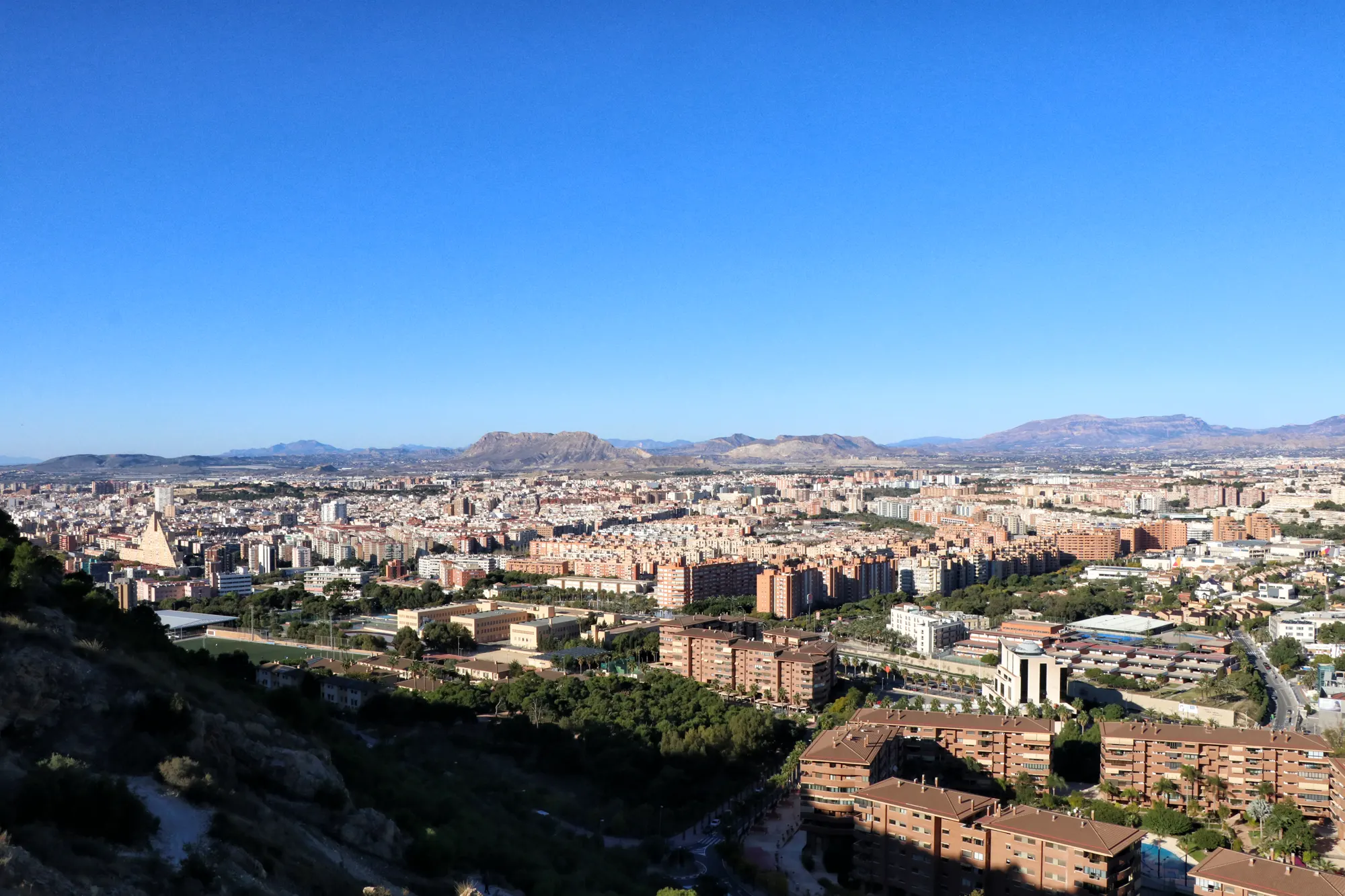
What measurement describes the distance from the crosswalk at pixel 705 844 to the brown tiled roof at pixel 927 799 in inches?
45.6

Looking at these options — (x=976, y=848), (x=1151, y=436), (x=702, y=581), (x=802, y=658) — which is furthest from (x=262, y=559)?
(x=1151, y=436)

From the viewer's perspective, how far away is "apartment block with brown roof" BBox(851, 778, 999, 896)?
7.00 metres

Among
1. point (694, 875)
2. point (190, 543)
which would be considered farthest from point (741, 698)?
point (190, 543)

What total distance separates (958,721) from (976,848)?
8.84 feet

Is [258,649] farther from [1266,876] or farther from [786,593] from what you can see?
[1266,876]

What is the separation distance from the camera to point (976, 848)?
6961 mm

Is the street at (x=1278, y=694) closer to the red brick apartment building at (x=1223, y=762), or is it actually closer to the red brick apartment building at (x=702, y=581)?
the red brick apartment building at (x=1223, y=762)

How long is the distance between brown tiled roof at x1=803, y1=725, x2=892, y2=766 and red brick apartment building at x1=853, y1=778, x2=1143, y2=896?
0.48m

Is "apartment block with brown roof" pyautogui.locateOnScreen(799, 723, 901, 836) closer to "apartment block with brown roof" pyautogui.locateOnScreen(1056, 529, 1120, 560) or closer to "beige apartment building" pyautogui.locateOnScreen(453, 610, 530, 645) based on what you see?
"beige apartment building" pyautogui.locateOnScreen(453, 610, 530, 645)

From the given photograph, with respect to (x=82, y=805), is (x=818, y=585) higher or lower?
lower

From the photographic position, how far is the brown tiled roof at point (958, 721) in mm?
9312

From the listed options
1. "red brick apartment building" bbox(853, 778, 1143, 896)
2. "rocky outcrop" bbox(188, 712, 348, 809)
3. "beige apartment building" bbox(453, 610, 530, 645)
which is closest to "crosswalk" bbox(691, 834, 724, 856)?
"red brick apartment building" bbox(853, 778, 1143, 896)

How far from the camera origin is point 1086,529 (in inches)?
1029

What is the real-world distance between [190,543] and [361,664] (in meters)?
15.1
